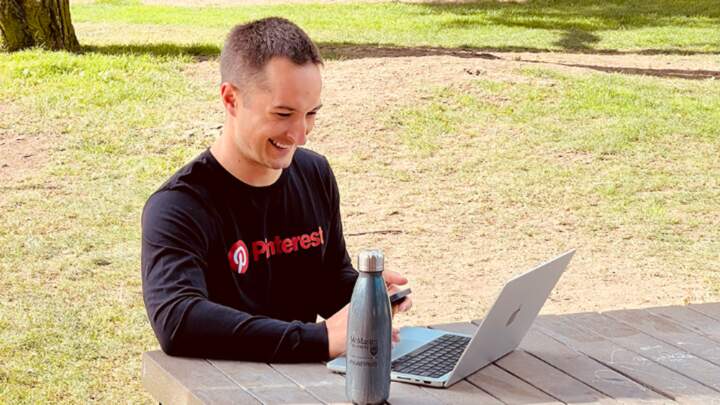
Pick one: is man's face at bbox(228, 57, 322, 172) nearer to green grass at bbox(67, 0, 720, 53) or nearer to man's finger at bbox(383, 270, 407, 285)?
man's finger at bbox(383, 270, 407, 285)

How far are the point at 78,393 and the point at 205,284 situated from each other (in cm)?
213

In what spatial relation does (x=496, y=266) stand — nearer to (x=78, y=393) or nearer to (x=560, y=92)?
(x=78, y=393)

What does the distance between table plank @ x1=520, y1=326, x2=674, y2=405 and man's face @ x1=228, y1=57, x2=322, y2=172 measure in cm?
75

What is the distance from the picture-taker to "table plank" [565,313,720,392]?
9.41ft

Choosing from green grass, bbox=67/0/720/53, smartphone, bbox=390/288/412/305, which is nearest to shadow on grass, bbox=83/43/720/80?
green grass, bbox=67/0/720/53

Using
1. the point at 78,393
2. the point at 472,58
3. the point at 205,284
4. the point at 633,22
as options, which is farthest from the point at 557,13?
Result: the point at 205,284

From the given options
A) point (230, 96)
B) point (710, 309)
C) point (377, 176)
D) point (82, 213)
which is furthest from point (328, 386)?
point (377, 176)

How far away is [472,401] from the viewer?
2.61 meters

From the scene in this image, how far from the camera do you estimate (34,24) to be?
10945 mm

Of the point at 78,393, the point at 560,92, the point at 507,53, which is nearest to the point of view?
the point at 78,393

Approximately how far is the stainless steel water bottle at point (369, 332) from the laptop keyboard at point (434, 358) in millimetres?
229

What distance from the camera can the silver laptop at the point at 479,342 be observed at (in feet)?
8.64

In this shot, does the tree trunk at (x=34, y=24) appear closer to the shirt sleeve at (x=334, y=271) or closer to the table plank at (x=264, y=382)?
the shirt sleeve at (x=334, y=271)

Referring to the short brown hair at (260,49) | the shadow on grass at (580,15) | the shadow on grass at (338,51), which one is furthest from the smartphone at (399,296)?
the shadow on grass at (580,15)
